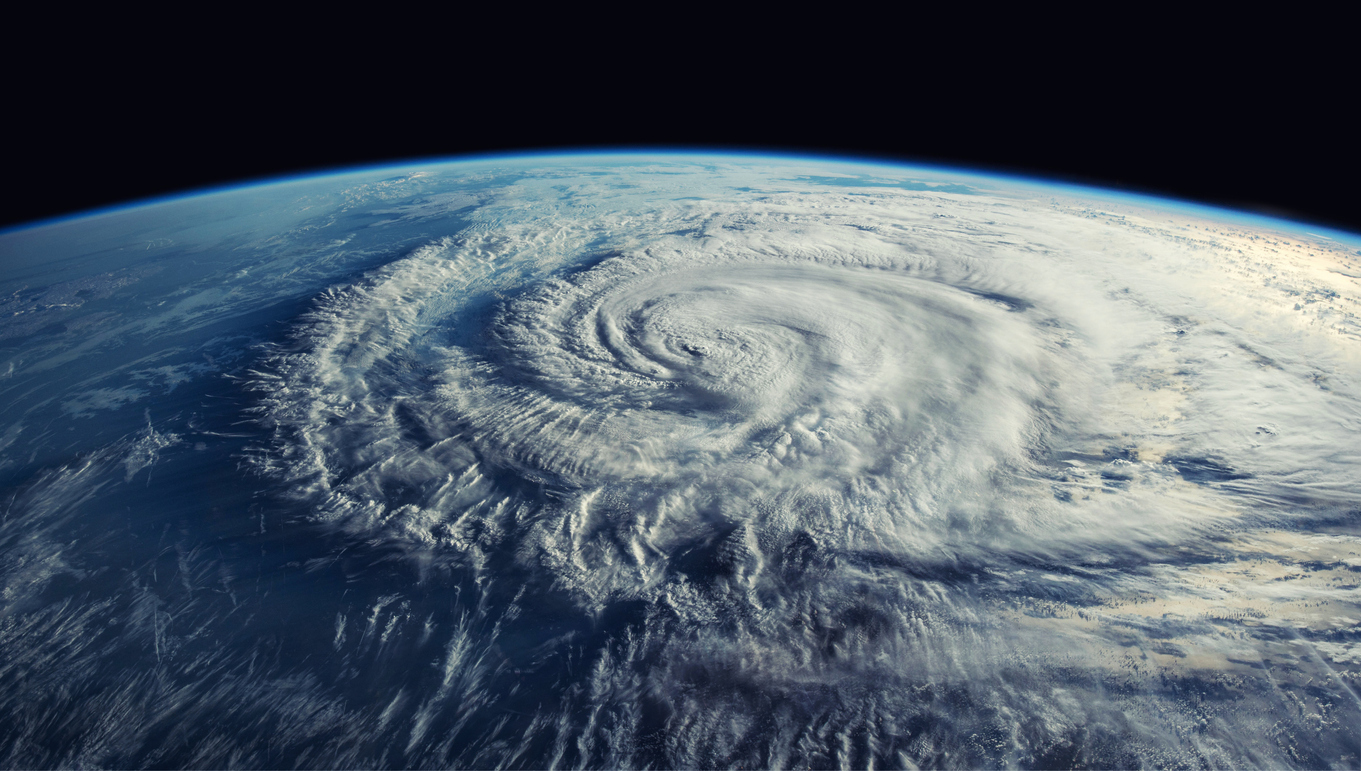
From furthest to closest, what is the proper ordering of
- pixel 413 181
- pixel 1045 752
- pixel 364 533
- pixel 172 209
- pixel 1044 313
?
pixel 413 181 → pixel 172 209 → pixel 1044 313 → pixel 364 533 → pixel 1045 752

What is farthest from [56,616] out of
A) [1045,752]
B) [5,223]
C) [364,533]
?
[5,223]

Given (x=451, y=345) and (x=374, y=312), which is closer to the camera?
(x=451, y=345)

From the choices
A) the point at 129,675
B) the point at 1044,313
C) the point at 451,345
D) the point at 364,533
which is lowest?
the point at 129,675

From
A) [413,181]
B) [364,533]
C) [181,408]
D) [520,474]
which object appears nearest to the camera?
[364,533]

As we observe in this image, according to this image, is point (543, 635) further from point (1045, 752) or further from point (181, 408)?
point (181, 408)

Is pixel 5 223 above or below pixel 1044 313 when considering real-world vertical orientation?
above

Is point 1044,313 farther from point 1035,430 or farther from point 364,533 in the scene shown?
point 364,533
